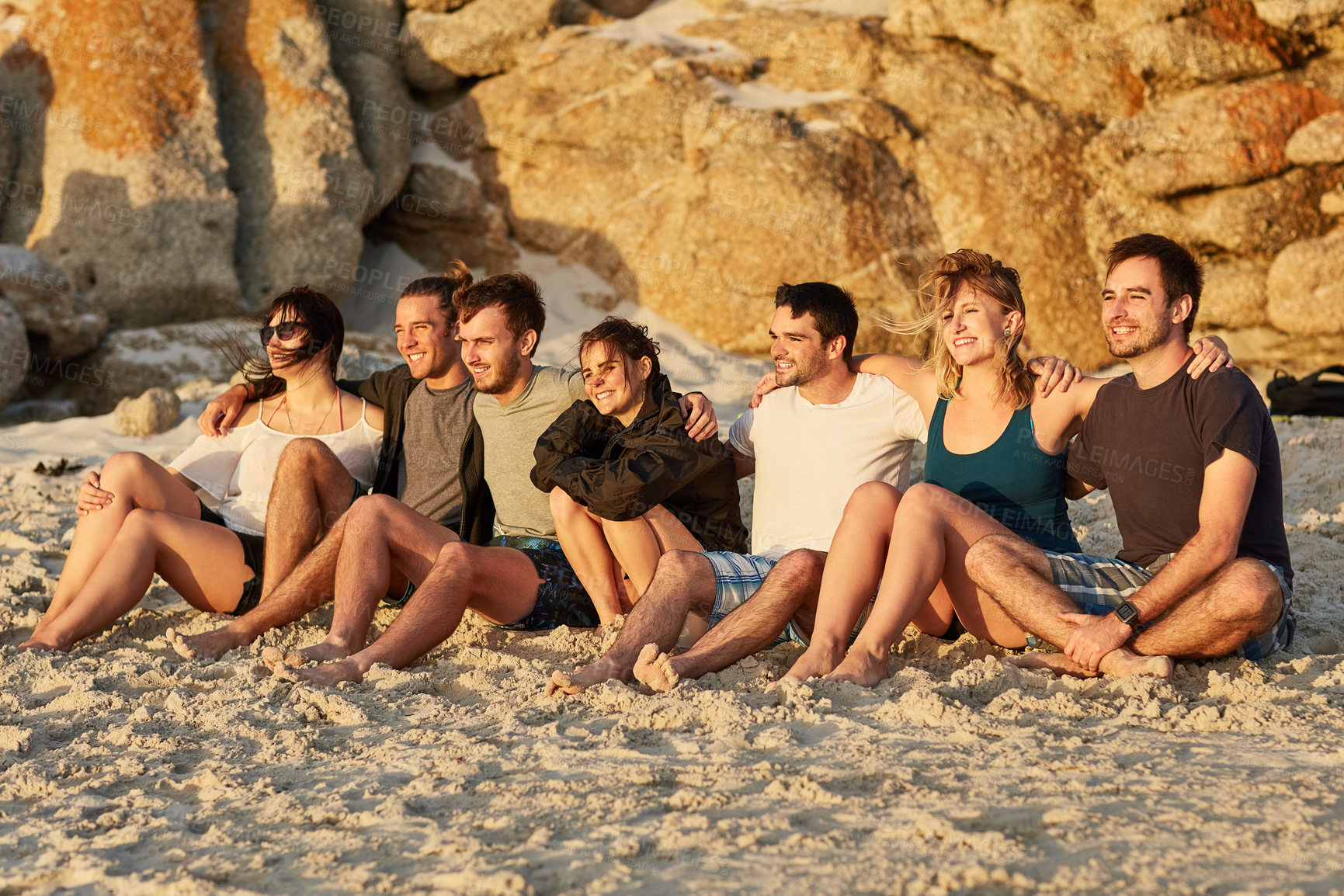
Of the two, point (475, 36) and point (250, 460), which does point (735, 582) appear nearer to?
point (250, 460)

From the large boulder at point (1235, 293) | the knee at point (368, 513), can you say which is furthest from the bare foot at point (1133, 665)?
the large boulder at point (1235, 293)

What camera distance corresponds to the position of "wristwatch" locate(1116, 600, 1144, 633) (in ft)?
10.3

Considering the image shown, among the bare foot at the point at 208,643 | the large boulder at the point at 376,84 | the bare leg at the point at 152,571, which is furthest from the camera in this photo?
the large boulder at the point at 376,84

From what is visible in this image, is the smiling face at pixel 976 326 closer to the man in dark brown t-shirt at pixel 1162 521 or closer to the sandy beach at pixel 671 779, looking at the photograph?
the man in dark brown t-shirt at pixel 1162 521

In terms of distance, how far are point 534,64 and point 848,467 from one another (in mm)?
8265

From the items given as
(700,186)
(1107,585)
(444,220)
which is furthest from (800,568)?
(444,220)

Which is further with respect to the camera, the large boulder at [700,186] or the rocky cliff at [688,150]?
the large boulder at [700,186]

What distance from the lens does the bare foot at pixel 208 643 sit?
12.2ft

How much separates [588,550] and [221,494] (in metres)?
1.56

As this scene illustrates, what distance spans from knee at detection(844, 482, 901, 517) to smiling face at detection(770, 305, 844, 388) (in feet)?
1.85

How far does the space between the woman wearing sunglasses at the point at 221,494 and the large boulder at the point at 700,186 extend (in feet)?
19.5

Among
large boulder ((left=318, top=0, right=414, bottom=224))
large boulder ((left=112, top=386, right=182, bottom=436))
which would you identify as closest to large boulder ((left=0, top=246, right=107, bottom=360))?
large boulder ((left=112, top=386, right=182, bottom=436))

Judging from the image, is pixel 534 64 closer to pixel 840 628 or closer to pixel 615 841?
pixel 840 628

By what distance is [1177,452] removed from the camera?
3.28 meters
